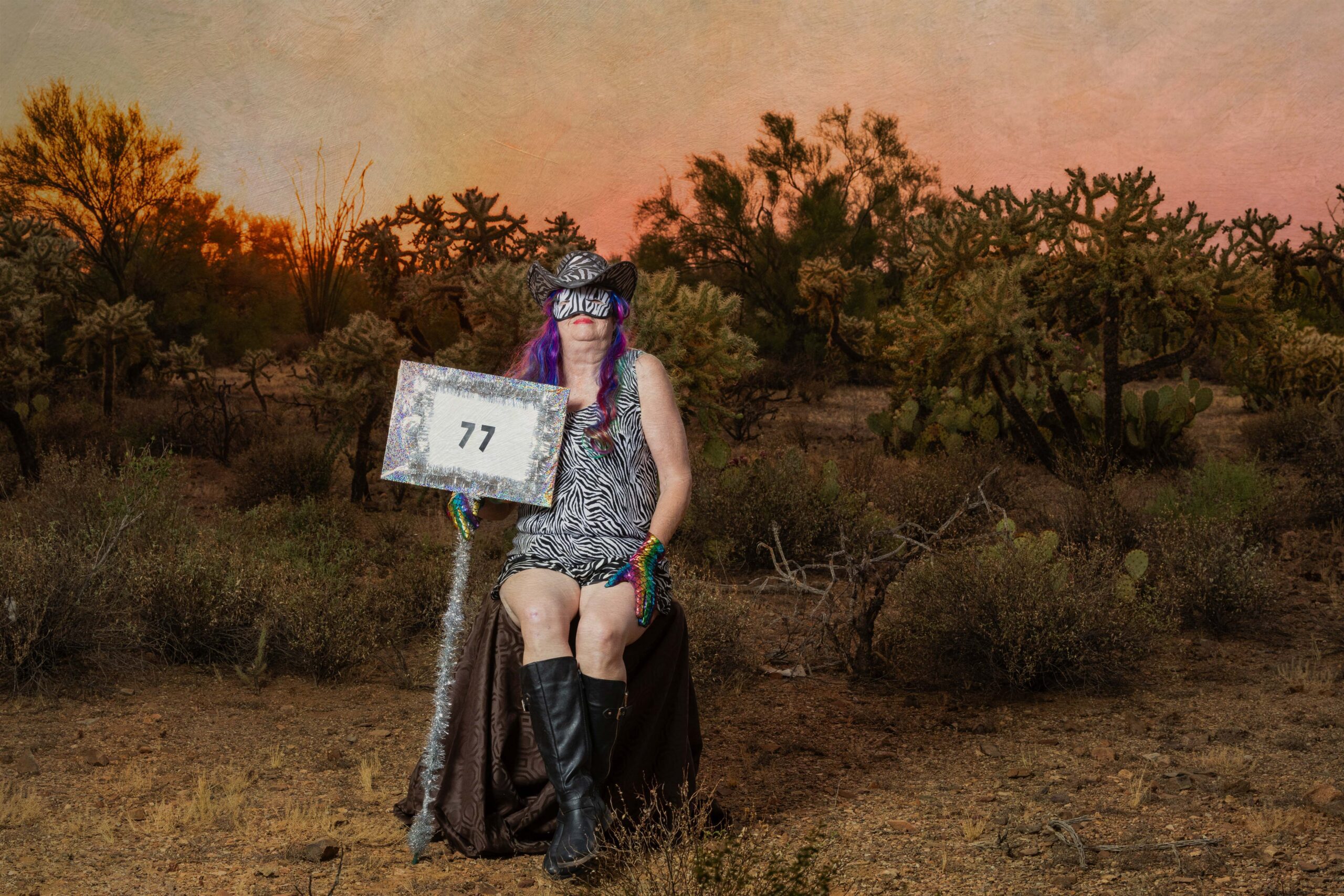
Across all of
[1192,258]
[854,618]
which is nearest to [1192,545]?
[854,618]

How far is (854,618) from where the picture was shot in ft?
18.9

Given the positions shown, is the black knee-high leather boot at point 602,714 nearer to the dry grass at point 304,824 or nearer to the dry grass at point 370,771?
the dry grass at point 304,824

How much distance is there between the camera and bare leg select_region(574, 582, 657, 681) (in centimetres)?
336

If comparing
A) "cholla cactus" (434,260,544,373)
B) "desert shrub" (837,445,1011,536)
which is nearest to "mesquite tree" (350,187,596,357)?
"cholla cactus" (434,260,544,373)

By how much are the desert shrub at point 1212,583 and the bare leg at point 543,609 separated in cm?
410

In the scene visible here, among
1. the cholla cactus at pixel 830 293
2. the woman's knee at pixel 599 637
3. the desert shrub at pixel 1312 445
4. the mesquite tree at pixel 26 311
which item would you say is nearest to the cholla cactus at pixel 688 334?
the woman's knee at pixel 599 637

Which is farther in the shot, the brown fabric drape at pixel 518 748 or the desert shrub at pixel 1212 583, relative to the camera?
the desert shrub at pixel 1212 583

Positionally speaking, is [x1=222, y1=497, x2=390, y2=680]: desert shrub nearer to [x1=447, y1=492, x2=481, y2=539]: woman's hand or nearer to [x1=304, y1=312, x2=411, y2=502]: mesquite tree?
[x1=304, y1=312, x2=411, y2=502]: mesquite tree

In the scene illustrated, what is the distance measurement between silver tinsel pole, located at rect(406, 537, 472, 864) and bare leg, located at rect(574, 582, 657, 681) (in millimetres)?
430

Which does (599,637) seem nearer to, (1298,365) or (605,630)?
(605,630)

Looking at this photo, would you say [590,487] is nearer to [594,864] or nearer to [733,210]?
[594,864]

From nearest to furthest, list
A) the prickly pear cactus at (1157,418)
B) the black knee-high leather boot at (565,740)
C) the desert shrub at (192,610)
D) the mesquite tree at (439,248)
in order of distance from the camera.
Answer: the black knee-high leather boot at (565,740)
the desert shrub at (192,610)
the mesquite tree at (439,248)
the prickly pear cactus at (1157,418)

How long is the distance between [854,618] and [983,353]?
412 cm

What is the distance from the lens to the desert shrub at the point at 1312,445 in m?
8.73
